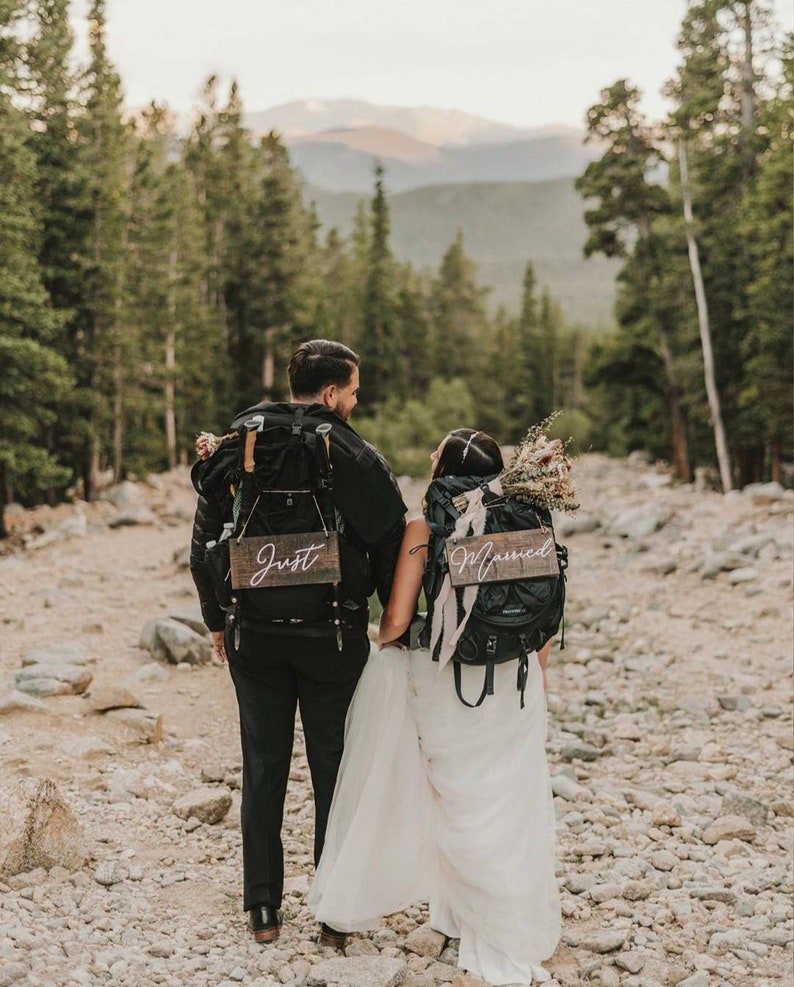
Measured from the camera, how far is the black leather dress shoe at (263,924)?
13.3ft

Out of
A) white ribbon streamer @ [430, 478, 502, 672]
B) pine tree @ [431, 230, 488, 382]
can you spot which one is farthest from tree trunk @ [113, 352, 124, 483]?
pine tree @ [431, 230, 488, 382]

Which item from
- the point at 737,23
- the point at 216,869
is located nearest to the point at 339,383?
the point at 216,869

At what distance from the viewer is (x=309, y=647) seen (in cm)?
374

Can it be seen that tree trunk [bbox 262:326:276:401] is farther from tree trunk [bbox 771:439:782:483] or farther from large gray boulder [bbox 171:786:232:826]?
large gray boulder [bbox 171:786:232:826]

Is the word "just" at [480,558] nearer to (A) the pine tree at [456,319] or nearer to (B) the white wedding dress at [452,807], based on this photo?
(B) the white wedding dress at [452,807]

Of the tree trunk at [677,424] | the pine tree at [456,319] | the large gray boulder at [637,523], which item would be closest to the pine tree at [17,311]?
the large gray boulder at [637,523]

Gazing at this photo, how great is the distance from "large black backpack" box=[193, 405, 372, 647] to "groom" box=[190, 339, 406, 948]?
21 millimetres

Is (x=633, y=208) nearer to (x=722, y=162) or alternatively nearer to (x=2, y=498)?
(x=722, y=162)

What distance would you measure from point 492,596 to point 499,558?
0.16 metres

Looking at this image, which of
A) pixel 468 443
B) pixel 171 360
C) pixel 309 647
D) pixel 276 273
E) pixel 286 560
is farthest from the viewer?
pixel 276 273

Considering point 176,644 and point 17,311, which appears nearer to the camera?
point 176,644

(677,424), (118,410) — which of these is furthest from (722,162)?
(118,410)

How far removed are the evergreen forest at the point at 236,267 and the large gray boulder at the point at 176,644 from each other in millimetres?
9793

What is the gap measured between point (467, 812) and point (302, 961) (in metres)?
0.95
